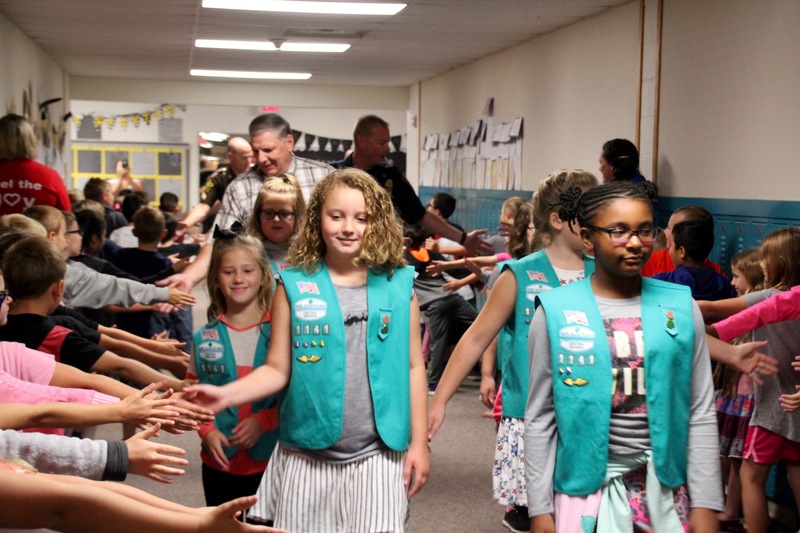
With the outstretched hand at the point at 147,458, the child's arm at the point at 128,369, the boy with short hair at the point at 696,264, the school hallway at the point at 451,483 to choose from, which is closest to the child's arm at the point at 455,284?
the school hallway at the point at 451,483

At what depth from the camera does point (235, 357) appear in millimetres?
3715

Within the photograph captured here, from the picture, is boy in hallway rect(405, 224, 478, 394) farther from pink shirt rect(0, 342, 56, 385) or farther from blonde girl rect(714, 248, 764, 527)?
pink shirt rect(0, 342, 56, 385)

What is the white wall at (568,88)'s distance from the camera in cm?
790

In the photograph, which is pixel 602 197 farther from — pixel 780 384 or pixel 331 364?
pixel 780 384

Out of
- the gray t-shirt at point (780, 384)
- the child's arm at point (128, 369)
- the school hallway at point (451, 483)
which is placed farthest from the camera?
the school hallway at point (451, 483)

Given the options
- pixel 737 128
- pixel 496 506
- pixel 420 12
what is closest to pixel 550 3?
pixel 420 12

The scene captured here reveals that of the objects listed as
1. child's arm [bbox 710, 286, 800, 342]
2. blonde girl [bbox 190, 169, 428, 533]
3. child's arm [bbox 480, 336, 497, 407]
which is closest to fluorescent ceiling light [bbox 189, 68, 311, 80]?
child's arm [bbox 480, 336, 497, 407]

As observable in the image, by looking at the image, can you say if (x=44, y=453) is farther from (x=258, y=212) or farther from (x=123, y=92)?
(x=123, y=92)

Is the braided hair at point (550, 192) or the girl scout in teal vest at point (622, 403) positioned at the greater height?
the braided hair at point (550, 192)

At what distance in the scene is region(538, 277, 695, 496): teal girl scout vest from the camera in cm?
268

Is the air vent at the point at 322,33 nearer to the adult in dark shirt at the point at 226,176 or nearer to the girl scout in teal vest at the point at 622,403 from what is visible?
the adult in dark shirt at the point at 226,176

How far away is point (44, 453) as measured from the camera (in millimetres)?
2271

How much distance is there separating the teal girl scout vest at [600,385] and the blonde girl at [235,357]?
1066 mm

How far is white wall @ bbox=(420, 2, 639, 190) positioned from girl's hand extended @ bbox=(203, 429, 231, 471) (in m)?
4.92
